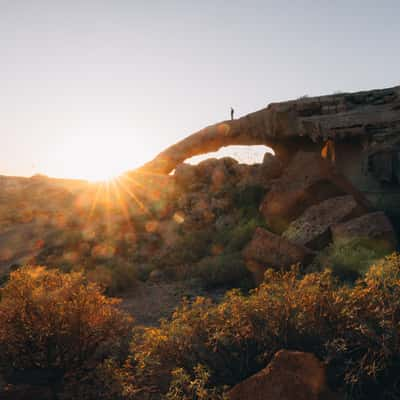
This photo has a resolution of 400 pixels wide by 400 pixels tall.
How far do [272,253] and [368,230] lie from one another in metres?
1.94

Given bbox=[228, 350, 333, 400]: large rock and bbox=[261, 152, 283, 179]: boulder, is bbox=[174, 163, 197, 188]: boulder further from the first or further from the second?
bbox=[228, 350, 333, 400]: large rock

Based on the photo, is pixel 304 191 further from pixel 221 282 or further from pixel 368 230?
pixel 221 282

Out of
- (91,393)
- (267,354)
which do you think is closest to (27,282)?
(91,393)

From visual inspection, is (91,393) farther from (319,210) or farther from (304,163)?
(304,163)

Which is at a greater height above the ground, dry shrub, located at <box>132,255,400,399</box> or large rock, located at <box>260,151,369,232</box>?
large rock, located at <box>260,151,369,232</box>

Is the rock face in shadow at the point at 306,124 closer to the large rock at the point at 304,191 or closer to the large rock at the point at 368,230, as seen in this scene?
the large rock at the point at 304,191

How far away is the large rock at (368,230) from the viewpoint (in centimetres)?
703

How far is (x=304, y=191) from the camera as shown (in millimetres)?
9336

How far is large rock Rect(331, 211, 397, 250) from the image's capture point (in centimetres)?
703

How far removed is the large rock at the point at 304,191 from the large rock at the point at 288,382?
20.8 ft

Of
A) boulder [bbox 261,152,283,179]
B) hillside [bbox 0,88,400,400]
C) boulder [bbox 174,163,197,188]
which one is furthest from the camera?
boulder [bbox 174,163,197,188]

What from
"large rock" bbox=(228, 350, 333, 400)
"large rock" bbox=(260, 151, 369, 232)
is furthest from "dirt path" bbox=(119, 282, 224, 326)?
"large rock" bbox=(228, 350, 333, 400)

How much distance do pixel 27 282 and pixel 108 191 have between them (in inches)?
542

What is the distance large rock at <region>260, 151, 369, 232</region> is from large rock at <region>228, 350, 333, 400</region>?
6.32 m
